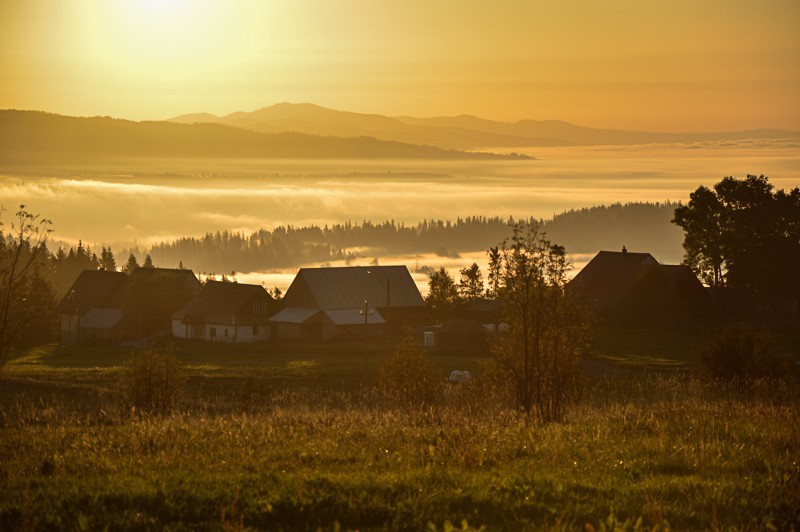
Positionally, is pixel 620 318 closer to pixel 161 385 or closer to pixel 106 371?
pixel 106 371

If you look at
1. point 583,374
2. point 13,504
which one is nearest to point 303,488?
point 13,504

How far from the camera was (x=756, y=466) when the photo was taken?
14.7 meters

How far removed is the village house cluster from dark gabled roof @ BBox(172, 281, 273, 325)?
10cm

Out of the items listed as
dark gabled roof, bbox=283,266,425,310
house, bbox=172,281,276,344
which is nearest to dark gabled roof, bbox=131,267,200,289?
house, bbox=172,281,276,344

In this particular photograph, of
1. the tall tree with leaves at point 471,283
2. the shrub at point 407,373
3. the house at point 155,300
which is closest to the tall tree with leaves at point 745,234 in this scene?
the tall tree with leaves at point 471,283

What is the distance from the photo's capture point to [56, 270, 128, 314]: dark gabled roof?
106 meters

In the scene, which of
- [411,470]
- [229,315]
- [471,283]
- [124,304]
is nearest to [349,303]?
[229,315]

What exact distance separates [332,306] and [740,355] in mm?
55532

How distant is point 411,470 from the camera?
13977mm

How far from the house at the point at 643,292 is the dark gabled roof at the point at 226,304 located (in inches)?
1107

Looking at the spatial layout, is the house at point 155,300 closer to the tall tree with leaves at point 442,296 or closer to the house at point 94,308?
the house at point 94,308

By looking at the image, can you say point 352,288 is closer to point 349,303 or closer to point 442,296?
point 349,303

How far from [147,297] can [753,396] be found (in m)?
83.3

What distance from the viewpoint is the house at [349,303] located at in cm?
8853
